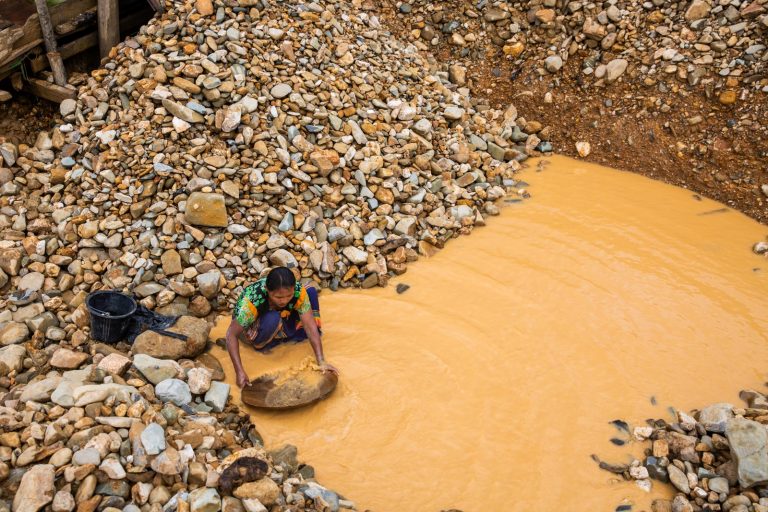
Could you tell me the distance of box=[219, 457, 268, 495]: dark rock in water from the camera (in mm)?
2791

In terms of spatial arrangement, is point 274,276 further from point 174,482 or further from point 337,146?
point 337,146

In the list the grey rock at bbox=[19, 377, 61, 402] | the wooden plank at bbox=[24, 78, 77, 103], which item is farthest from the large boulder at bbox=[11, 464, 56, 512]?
the wooden plank at bbox=[24, 78, 77, 103]

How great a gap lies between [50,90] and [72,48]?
1.48ft

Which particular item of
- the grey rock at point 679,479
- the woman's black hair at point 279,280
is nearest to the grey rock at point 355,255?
the woman's black hair at point 279,280

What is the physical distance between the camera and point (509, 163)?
604 centimetres

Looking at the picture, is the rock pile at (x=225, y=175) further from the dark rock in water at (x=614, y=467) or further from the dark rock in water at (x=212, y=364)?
the dark rock in water at (x=614, y=467)

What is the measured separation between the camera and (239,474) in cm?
281

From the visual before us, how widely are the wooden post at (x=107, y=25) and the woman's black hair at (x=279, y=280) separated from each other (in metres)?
3.27

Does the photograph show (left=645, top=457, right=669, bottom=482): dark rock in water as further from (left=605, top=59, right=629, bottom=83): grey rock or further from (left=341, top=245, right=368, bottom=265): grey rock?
(left=605, top=59, right=629, bottom=83): grey rock

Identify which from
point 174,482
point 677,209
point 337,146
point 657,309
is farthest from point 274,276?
point 677,209

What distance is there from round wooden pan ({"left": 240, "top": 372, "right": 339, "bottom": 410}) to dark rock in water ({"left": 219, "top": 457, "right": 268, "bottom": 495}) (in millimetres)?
654

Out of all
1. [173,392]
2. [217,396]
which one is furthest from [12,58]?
[217,396]

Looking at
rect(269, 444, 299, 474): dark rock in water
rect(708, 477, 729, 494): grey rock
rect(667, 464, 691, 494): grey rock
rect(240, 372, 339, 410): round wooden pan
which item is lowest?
rect(269, 444, 299, 474): dark rock in water

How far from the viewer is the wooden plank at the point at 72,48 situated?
5.04 metres
